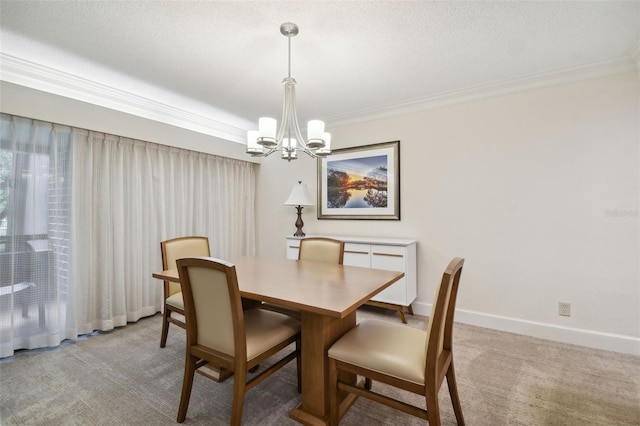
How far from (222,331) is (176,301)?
1.05 metres

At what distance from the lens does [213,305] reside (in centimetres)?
149

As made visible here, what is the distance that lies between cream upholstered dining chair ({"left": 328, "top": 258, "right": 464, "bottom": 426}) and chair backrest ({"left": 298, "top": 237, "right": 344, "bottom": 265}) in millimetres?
857

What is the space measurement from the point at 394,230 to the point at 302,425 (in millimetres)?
2289

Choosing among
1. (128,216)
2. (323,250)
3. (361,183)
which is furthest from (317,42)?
(128,216)

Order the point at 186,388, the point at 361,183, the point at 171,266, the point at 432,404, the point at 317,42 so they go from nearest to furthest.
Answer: the point at 432,404 → the point at 186,388 → the point at 317,42 → the point at 171,266 → the point at 361,183

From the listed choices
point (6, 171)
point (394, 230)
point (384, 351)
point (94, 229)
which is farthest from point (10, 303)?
point (394, 230)

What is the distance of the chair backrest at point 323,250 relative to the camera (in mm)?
2504

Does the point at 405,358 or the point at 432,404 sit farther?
the point at 405,358

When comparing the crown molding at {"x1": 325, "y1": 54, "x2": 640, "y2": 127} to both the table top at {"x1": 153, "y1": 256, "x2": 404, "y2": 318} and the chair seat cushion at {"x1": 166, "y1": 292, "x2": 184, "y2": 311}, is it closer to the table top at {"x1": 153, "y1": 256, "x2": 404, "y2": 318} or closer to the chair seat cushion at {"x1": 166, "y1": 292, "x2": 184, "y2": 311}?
the table top at {"x1": 153, "y1": 256, "x2": 404, "y2": 318}

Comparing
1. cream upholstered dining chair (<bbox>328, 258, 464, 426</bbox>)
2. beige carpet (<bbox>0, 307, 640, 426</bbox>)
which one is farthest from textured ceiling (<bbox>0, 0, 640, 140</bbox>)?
beige carpet (<bbox>0, 307, 640, 426</bbox>)

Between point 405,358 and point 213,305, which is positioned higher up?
point 213,305

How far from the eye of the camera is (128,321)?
3039 millimetres

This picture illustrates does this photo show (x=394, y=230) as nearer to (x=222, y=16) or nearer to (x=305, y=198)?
(x=305, y=198)

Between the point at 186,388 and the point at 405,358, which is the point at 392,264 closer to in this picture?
the point at 405,358
